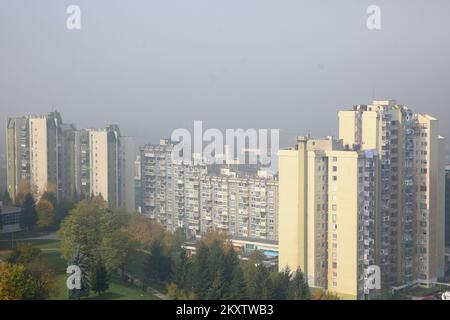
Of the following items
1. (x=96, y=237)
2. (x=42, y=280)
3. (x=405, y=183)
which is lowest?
(x=42, y=280)

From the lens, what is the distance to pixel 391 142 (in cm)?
668

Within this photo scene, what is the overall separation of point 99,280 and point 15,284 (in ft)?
2.10

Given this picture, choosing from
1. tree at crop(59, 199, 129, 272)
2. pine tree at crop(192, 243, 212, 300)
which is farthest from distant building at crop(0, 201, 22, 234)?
A: pine tree at crop(192, 243, 212, 300)

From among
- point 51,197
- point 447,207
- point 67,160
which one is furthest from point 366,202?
point 67,160

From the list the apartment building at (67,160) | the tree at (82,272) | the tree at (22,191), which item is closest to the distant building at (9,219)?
the tree at (22,191)

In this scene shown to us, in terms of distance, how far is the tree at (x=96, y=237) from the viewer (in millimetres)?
5727

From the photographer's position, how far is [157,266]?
18.7 ft

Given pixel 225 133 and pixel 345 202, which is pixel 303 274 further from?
pixel 225 133

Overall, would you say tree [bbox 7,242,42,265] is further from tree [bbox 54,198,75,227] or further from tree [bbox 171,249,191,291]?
tree [bbox 54,198,75,227]

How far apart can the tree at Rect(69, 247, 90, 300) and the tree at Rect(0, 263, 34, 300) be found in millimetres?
399

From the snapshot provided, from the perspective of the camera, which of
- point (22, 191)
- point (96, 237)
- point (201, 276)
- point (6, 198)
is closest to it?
point (201, 276)

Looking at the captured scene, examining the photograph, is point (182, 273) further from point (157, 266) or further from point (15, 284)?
point (15, 284)

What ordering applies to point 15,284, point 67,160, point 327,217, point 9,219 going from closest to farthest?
point 15,284, point 327,217, point 9,219, point 67,160
